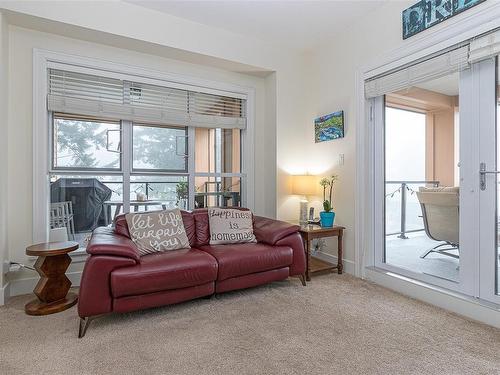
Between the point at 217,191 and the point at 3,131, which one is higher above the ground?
the point at 3,131

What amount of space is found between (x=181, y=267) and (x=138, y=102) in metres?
2.01

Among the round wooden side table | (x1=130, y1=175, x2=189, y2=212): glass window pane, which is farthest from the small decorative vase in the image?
the round wooden side table

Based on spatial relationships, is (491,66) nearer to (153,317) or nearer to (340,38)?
(340,38)

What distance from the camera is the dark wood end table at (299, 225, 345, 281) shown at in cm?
309

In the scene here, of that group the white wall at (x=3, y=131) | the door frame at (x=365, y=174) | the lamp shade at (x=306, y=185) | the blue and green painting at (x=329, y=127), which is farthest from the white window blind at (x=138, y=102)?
the door frame at (x=365, y=174)

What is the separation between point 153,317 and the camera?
2.27 metres

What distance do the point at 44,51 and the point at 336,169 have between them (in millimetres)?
3270

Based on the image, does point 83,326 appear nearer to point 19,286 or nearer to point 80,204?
point 19,286

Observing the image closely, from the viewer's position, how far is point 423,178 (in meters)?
2.80

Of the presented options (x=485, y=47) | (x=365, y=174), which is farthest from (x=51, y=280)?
(x=485, y=47)

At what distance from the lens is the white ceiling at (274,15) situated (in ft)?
9.50

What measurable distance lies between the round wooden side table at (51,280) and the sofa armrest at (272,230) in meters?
1.70

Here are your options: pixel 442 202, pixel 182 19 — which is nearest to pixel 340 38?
pixel 182 19

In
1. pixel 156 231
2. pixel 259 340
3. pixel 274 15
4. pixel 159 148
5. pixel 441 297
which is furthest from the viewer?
pixel 159 148
